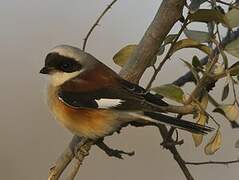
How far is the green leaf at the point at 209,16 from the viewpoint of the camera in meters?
Answer: 0.70

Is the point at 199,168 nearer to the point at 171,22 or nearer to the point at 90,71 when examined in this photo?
the point at 90,71

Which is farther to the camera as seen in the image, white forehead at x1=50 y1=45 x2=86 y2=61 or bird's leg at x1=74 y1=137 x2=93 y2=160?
white forehead at x1=50 y1=45 x2=86 y2=61

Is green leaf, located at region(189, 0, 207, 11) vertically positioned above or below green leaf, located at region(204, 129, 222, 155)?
above

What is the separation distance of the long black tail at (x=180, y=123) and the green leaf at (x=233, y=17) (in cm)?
15

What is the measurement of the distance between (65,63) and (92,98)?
93mm

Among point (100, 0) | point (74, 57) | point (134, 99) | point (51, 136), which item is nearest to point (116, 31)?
point (100, 0)

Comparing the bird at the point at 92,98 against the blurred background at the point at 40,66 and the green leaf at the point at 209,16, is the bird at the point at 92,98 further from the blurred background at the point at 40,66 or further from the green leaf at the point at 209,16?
the blurred background at the point at 40,66

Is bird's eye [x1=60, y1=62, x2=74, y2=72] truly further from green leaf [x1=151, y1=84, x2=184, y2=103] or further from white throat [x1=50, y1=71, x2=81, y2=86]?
green leaf [x1=151, y1=84, x2=184, y2=103]

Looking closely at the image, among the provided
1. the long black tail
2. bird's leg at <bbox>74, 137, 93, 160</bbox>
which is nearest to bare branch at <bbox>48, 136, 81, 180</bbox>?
bird's leg at <bbox>74, 137, 93, 160</bbox>

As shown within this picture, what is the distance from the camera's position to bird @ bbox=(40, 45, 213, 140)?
29.6 inches

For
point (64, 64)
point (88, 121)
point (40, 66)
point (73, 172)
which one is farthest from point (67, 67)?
point (40, 66)

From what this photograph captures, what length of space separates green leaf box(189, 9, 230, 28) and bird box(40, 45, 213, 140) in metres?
0.12

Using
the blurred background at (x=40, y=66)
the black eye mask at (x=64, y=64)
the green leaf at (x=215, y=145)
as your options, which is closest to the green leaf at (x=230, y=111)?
the green leaf at (x=215, y=145)

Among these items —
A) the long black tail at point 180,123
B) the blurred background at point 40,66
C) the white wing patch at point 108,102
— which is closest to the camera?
the long black tail at point 180,123
